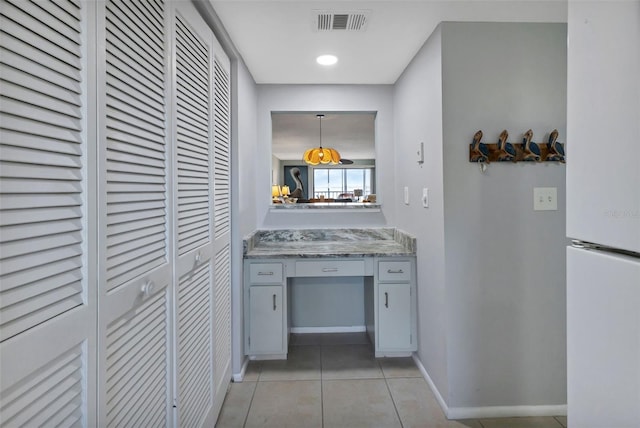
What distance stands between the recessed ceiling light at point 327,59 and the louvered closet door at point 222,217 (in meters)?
0.63

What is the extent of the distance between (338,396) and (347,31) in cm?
217

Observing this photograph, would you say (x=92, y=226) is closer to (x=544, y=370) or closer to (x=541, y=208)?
(x=541, y=208)

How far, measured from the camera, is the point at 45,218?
69cm

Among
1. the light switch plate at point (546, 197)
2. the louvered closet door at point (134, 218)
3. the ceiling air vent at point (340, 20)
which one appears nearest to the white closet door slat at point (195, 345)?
the louvered closet door at point (134, 218)

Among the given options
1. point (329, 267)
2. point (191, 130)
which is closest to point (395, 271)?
point (329, 267)

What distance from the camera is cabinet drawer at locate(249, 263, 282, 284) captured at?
2.56 metres

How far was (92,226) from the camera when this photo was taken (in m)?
0.83

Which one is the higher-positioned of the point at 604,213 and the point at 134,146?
the point at 134,146

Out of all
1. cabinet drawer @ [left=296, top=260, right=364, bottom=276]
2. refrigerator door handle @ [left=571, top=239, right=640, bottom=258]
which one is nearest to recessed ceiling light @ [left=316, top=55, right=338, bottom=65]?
cabinet drawer @ [left=296, top=260, right=364, bottom=276]

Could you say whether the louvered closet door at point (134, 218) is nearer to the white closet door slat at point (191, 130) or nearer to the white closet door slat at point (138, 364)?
the white closet door slat at point (138, 364)

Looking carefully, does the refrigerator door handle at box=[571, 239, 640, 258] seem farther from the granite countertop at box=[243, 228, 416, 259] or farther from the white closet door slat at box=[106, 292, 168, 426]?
the granite countertop at box=[243, 228, 416, 259]

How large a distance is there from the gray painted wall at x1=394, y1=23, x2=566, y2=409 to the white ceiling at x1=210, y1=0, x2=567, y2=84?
12 cm

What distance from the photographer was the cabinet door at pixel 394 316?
8.48 ft

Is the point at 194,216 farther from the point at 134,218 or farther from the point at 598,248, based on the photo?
the point at 598,248
